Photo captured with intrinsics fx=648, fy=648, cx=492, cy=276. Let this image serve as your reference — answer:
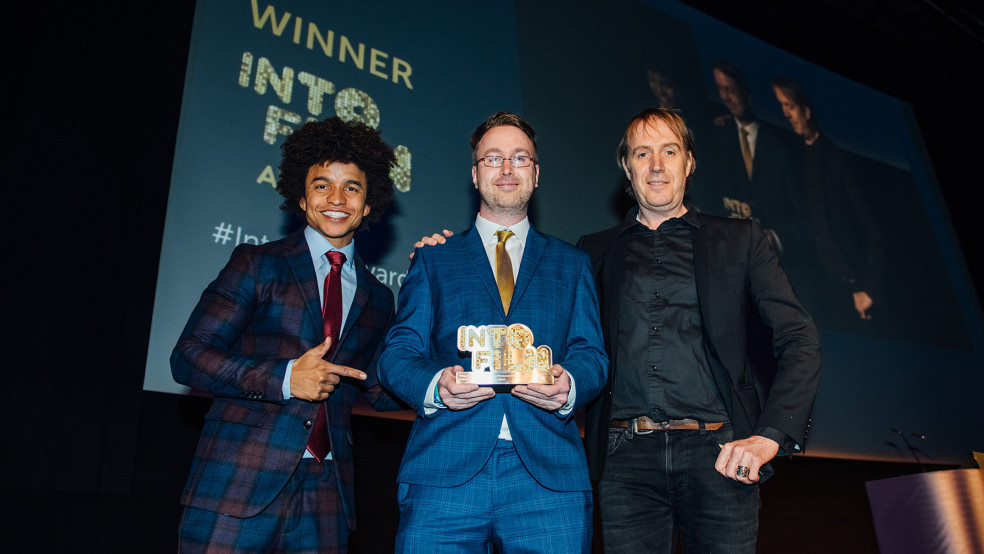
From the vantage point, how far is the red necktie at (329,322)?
7.08 ft

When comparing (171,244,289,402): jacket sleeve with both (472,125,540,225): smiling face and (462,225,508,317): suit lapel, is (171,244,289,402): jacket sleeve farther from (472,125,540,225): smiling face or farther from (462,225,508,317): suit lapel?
(472,125,540,225): smiling face

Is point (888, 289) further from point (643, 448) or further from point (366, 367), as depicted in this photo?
point (366, 367)

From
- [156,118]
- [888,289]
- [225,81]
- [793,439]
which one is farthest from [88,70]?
[888,289]

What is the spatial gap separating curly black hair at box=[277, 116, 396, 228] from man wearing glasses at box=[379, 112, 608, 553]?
0.74 meters

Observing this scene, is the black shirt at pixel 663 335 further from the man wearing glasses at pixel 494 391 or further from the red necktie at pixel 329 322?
the red necktie at pixel 329 322

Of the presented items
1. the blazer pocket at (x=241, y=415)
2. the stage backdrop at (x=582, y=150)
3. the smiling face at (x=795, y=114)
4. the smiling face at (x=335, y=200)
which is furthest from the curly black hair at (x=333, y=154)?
the smiling face at (x=795, y=114)

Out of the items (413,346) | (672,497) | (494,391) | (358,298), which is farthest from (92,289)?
(672,497)

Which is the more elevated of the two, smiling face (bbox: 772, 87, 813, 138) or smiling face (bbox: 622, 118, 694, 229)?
smiling face (bbox: 772, 87, 813, 138)

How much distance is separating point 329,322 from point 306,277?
0.18m

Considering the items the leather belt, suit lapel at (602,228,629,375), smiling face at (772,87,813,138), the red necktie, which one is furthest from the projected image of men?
the red necktie

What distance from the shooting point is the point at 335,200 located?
2.49 metres

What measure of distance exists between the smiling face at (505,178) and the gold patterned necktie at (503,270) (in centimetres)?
7

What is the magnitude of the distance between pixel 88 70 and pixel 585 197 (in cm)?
302

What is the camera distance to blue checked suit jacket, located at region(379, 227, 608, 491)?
6.03 ft
